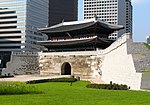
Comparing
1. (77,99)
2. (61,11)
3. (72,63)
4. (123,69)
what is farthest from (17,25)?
(77,99)

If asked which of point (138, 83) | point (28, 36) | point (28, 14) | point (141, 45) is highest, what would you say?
point (28, 14)

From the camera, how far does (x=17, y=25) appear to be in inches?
4198

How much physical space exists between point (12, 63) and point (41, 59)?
647 cm

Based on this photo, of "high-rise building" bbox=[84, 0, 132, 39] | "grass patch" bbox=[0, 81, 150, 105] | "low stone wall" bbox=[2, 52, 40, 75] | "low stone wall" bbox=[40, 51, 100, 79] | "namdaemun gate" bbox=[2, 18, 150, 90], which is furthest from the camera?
"high-rise building" bbox=[84, 0, 132, 39]

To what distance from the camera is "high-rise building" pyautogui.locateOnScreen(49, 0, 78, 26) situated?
16223 cm

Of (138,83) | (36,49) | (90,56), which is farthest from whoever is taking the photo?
(36,49)

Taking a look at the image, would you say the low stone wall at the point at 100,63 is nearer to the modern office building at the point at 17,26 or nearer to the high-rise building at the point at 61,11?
the modern office building at the point at 17,26

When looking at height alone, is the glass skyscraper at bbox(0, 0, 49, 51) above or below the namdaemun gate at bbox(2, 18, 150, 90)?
above

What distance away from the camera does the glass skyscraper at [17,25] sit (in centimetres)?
10569

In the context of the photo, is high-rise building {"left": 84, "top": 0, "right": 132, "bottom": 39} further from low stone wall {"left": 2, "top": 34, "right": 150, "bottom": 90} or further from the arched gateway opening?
low stone wall {"left": 2, "top": 34, "right": 150, "bottom": 90}

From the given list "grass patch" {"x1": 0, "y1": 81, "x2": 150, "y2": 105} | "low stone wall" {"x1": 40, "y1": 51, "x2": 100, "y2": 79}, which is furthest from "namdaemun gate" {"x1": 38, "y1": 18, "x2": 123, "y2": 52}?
"grass patch" {"x1": 0, "y1": 81, "x2": 150, "y2": 105}

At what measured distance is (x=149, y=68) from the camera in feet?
87.0

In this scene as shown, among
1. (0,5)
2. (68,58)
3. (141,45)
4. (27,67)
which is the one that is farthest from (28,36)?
(141,45)

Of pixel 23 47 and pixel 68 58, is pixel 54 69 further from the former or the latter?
pixel 23 47
